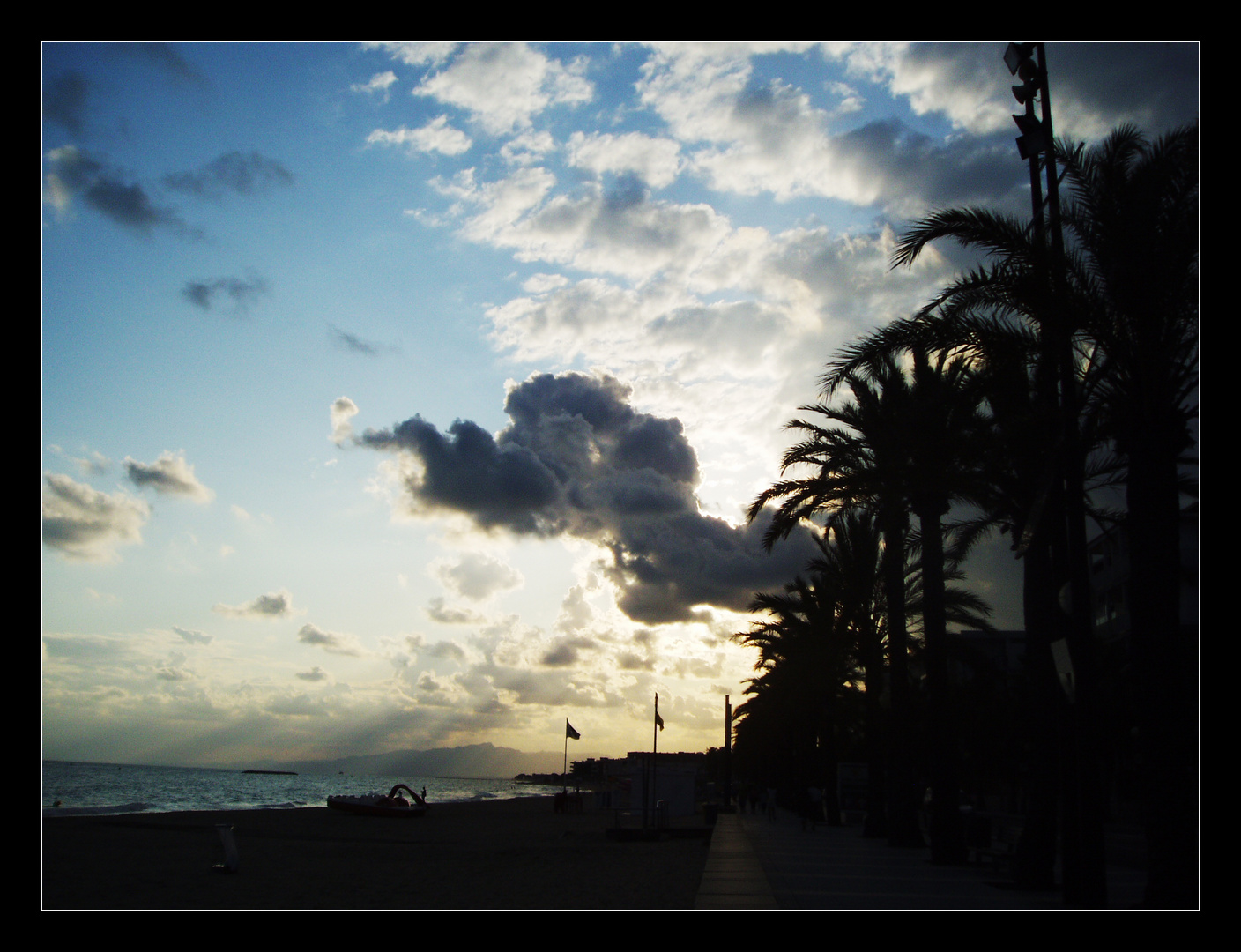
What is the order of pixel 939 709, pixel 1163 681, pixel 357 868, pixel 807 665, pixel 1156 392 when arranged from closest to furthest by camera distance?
pixel 1163 681
pixel 1156 392
pixel 939 709
pixel 357 868
pixel 807 665

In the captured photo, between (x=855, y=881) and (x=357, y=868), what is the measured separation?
13.5 metres

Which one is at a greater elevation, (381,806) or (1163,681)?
(1163,681)

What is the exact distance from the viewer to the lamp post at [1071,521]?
990 cm

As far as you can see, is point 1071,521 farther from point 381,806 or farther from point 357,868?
point 381,806

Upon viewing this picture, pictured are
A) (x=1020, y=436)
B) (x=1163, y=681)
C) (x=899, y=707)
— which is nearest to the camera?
(x=1163, y=681)

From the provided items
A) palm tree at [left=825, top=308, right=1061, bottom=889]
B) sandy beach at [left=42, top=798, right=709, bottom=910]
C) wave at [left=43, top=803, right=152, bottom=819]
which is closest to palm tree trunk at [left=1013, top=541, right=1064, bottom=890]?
palm tree at [left=825, top=308, right=1061, bottom=889]

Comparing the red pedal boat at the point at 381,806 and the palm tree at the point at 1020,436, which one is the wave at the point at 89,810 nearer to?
the red pedal boat at the point at 381,806

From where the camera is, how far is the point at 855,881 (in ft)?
45.7

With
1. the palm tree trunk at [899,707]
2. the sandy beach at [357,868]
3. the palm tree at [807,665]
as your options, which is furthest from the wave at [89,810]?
the palm tree trunk at [899,707]

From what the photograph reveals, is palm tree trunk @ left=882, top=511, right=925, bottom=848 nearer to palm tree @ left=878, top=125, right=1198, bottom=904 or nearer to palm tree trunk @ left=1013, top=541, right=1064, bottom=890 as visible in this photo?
palm tree trunk @ left=1013, top=541, right=1064, bottom=890

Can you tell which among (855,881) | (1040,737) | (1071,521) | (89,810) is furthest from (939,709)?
(89,810)

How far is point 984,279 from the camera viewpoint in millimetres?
10945
